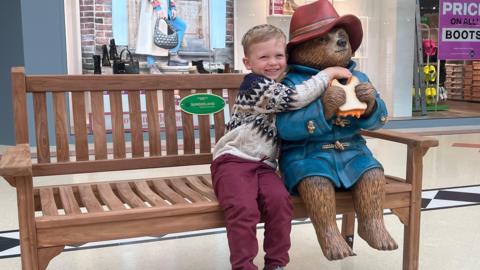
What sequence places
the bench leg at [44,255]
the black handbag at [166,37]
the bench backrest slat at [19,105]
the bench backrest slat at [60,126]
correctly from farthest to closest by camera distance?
the black handbag at [166,37]
the bench backrest slat at [60,126]
the bench backrest slat at [19,105]
the bench leg at [44,255]

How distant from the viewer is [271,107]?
193 centimetres

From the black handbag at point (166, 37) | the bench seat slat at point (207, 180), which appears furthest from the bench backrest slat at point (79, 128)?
the black handbag at point (166, 37)

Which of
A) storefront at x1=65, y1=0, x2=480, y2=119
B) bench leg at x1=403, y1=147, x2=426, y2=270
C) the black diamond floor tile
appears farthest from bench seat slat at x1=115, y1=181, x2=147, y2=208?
storefront at x1=65, y1=0, x2=480, y2=119

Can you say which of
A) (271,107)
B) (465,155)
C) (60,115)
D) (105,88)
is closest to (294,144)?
(271,107)

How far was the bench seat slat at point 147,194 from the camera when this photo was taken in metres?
1.93

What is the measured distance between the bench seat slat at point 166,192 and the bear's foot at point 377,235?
25.5 inches

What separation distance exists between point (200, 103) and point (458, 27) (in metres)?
5.68

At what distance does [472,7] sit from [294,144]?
595cm

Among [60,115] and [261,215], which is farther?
[60,115]

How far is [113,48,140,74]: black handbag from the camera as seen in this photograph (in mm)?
5578

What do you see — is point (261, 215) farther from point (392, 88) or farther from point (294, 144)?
point (392, 88)

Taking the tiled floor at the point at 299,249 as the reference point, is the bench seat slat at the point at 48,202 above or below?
above

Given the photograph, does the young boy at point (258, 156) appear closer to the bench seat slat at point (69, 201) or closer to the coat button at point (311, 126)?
the coat button at point (311, 126)

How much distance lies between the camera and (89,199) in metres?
2.00
